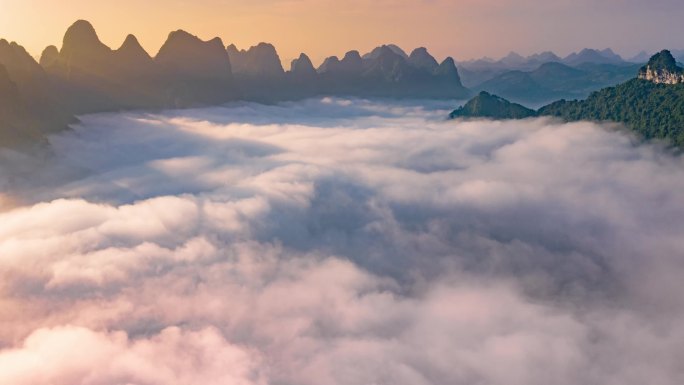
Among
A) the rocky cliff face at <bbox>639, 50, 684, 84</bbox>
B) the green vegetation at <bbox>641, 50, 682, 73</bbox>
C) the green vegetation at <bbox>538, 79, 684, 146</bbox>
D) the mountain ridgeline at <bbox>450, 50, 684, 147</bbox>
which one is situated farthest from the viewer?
the green vegetation at <bbox>641, 50, 682, 73</bbox>

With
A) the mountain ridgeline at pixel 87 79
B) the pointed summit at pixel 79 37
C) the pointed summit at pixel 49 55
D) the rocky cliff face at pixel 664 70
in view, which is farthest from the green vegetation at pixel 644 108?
the pointed summit at pixel 49 55

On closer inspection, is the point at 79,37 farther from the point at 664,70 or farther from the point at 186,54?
the point at 664,70

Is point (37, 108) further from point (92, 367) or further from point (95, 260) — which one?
point (92, 367)

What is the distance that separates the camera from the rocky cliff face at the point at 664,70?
11144 cm

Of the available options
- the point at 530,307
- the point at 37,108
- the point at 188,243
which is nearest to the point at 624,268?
the point at 530,307

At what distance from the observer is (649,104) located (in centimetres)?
11350

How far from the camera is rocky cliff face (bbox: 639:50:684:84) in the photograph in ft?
366

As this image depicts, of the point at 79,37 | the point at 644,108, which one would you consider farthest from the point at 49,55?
the point at 644,108

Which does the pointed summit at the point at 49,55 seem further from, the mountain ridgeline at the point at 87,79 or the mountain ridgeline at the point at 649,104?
the mountain ridgeline at the point at 649,104

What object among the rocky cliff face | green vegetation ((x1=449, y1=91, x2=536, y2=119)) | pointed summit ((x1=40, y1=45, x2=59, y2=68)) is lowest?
green vegetation ((x1=449, y1=91, x2=536, y2=119))

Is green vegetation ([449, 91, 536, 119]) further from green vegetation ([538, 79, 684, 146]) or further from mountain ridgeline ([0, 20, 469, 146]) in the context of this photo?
mountain ridgeline ([0, 20, 469, 146])

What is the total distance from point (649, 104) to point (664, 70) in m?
8.80

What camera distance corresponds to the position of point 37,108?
413 feet

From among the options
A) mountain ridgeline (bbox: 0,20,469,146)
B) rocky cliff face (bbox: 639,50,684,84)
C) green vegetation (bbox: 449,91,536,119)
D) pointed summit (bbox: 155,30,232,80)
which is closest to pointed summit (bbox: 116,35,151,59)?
mountain ridgeline (bbox: 0,20,469,146)
